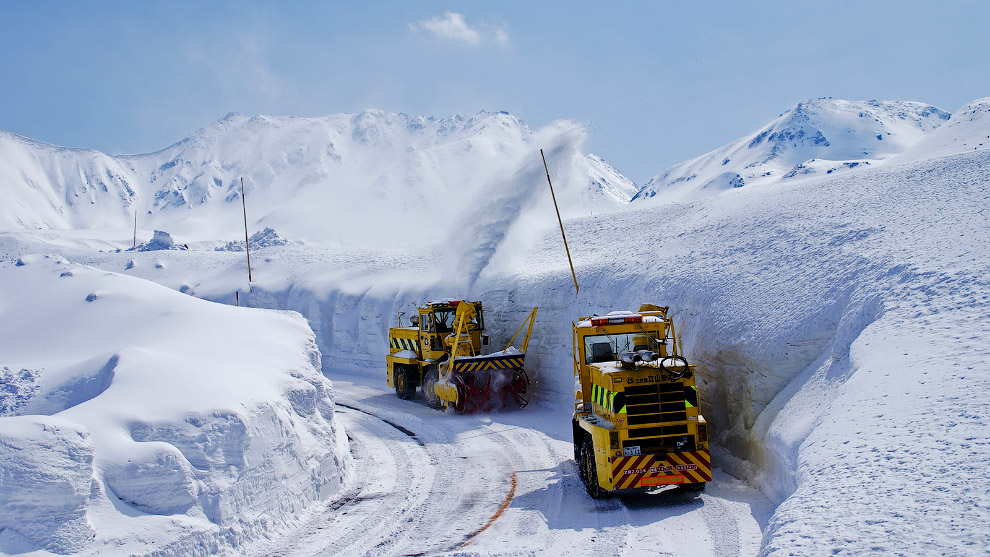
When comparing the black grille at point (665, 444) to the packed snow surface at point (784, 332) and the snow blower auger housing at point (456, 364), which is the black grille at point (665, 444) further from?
the snow blower auger housing at point (456, 364)

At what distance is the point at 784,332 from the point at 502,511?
5.93 m

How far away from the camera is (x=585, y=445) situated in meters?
10.9

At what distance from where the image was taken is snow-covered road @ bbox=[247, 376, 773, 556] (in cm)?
855

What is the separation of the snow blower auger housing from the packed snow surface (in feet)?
2.91

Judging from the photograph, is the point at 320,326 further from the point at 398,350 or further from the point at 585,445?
the point at 585,445

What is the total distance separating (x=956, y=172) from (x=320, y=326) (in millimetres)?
27605

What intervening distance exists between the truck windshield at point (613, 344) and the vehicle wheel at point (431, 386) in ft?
28.3

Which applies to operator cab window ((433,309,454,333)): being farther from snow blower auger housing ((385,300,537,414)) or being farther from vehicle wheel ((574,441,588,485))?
vehicle wheel ((574,441,588,485))

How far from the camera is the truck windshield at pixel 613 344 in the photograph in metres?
11.8

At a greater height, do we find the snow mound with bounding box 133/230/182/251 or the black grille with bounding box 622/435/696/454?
the snow mound with bounding box 133/230/182/251

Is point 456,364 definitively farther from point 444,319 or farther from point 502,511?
point 502,511

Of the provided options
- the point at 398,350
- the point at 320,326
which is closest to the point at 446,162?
the point at 320,326

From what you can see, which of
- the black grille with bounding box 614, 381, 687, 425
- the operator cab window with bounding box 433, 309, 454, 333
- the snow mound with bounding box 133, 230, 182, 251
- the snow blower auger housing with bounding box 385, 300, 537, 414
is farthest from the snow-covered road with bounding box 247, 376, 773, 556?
the snow mound with bounding box 133, 230, 182, 251

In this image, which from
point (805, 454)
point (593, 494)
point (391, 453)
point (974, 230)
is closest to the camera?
point (805, 454)
